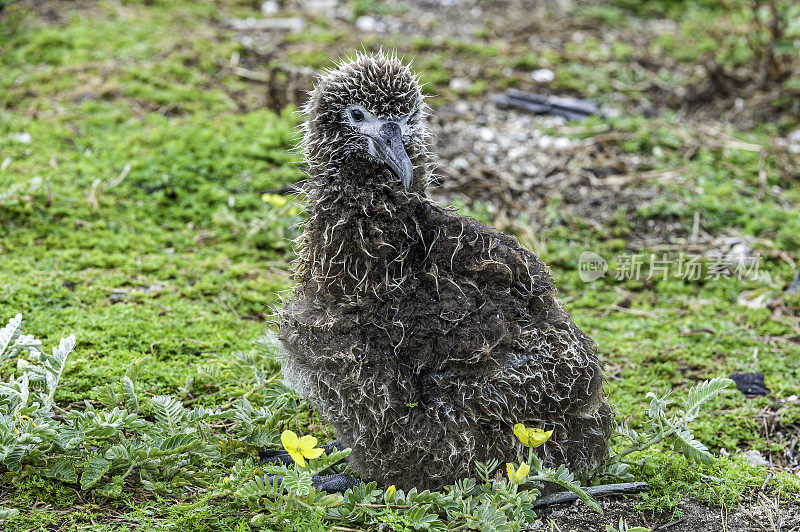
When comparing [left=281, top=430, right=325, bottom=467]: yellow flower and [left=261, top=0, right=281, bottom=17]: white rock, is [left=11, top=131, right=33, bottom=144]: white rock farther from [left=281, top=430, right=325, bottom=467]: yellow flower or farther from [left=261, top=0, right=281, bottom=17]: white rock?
[left=281, top=430, right=325, bottom=467]: yellow flower

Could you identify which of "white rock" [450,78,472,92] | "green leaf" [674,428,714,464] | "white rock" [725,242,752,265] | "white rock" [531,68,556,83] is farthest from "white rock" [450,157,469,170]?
"green leaf" [674,428,714,464]

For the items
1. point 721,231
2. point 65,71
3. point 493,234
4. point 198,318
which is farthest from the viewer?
point 65,71

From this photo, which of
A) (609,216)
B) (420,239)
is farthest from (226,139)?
(420,239)

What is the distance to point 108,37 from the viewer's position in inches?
376

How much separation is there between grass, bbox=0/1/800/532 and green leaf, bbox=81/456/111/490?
0.12m

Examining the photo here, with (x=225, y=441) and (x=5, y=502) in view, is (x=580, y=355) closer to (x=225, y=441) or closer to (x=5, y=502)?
A: (x=225, y=441)

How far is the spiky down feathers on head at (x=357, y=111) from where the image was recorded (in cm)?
378

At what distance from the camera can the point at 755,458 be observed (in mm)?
4555

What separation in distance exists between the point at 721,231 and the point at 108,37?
7489 millimetres

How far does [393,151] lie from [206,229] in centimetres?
344

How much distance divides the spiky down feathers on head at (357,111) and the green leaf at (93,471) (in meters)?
1.72

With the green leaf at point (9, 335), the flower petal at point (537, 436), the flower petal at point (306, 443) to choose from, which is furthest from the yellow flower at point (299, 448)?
the green leaf at point (9, 335)

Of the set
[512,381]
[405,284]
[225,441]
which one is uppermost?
[405,284]

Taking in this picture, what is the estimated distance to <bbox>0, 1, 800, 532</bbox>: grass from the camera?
15.5ft
